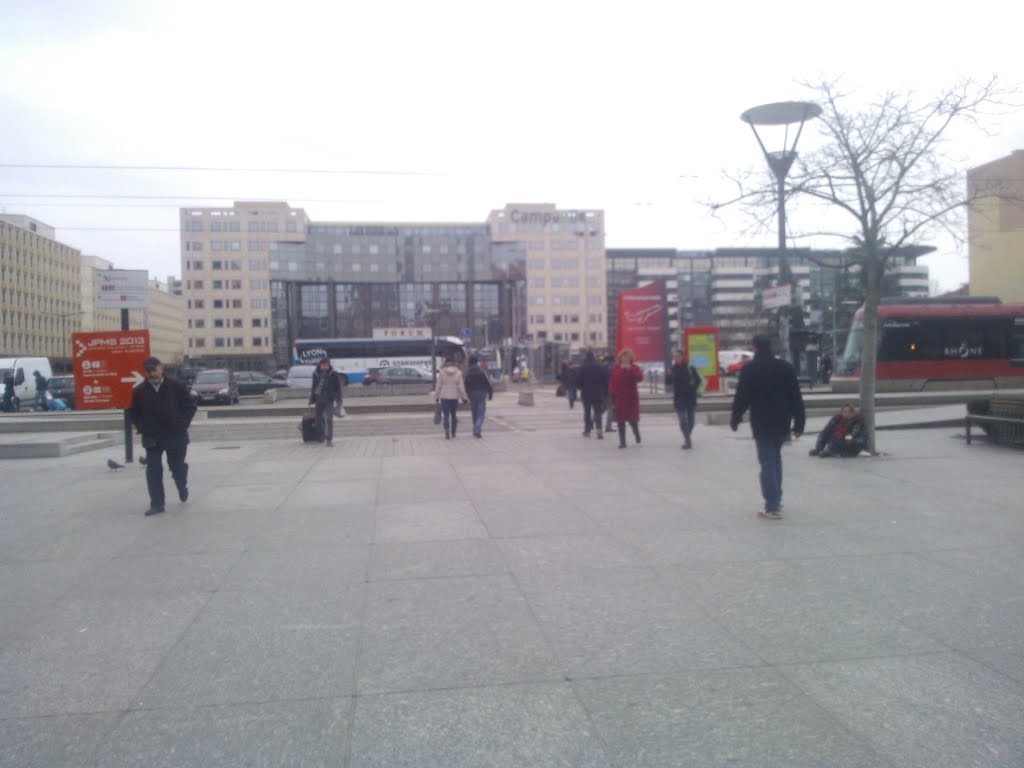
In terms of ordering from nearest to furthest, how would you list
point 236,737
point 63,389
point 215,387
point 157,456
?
point 236,737 < point 157,456 < point 215,387 < point 63,389

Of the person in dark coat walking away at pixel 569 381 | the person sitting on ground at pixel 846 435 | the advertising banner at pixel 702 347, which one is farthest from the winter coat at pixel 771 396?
the advertising banner at pixel 702 347

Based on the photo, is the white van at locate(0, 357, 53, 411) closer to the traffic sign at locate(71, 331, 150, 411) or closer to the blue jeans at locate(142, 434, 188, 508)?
the traffic sign at locate(71, 331, 150, 411)

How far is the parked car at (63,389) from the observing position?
3591 centimetres

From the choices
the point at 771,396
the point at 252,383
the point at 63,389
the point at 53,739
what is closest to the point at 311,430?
the point at 771,396

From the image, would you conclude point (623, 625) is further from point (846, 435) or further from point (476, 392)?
point (476, 392)

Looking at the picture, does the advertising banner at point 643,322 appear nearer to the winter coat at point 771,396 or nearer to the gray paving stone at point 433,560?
the winter coat at point 771,396

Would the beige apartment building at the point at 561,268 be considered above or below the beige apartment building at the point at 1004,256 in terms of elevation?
above

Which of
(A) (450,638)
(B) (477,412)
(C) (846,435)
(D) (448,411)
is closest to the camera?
(A) (450,638)

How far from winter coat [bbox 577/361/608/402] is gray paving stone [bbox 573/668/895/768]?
11.7m

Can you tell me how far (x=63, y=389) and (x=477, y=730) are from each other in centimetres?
3926

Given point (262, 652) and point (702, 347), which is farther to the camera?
point (702, 347)

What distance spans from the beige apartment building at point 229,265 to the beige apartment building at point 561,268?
25031 mm

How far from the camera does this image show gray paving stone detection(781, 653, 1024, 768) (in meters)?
3.27

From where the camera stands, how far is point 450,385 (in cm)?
1589
